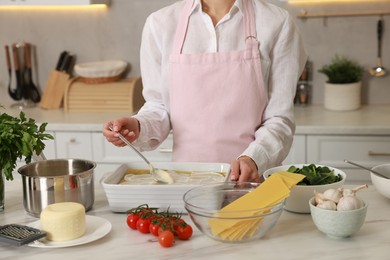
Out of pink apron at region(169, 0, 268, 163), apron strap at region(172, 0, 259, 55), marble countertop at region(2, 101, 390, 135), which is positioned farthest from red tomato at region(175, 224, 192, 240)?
marble countertop at region(2, 101, 390, 135)

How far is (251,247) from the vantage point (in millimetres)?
1433

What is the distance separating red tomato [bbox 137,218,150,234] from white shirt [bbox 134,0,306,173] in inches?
18.4

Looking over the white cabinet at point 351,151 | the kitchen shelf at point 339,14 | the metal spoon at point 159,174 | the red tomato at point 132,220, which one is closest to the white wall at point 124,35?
the kitchen shelf at point 339,14

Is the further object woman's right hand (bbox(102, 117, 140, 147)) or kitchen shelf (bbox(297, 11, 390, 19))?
kitchen shelf (bbox(297, 11, 390, 19))

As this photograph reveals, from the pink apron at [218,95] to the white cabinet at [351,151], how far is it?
96 centimetres

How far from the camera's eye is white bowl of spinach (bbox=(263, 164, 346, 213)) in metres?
1.59

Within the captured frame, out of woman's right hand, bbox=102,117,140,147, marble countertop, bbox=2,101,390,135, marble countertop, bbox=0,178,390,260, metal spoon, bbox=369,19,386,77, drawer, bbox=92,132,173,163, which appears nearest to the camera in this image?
marble countertop, bbox=0,178,390,260

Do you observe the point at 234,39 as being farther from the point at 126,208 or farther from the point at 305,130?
the point at 305,130

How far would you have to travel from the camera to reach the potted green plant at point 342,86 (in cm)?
322

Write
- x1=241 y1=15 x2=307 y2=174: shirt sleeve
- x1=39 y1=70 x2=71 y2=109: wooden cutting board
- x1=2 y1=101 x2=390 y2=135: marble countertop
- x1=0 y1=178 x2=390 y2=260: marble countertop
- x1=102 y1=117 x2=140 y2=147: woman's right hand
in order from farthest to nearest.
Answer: x1=39 y1=70 x2=71 y2=109: wooden cutting board, x1=2 y1=101 x2=390 y2=135: marble countertop, x1=241 y1=15 x2=307 y2=174: shirt sleeve, x1=102 y1=117 x2=140 y2=147: woman's right hand, x1=0 y1=178 x2=390 y2=260: marble countertop

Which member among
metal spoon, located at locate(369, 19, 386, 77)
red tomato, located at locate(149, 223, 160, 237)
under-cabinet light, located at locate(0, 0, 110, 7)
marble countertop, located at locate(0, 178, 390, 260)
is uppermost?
under-cabinet light, located at locate(0, 0, 110, 7)

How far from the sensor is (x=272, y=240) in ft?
4.82

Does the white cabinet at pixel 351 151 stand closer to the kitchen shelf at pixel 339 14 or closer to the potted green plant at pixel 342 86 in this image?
the potted green plant at pixel 342 86

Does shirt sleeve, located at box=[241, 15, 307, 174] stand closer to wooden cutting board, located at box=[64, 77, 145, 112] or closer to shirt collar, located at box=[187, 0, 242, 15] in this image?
shirt collar, located at box=[187, 0, 242, 15]
